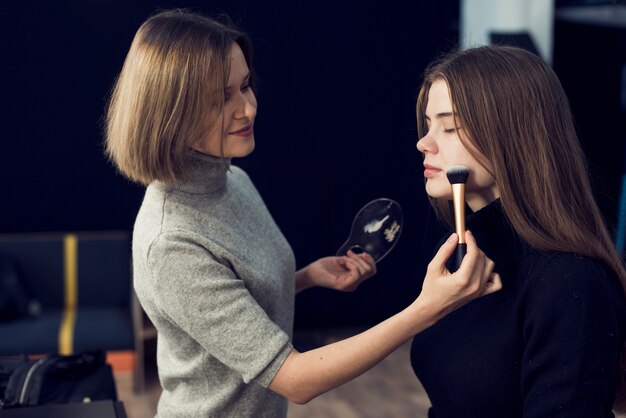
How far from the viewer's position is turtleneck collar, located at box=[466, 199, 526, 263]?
4.98 ft

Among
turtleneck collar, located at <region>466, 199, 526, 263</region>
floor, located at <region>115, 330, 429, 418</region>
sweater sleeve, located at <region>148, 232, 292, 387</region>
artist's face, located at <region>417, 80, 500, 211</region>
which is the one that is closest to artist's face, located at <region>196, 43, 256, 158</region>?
sweater sleeve, located at <region>148, 232, 292, 387</region>

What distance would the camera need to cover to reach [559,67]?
4527 millimetres

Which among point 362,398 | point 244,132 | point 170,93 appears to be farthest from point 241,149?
point 362,398

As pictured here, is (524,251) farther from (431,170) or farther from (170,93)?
(170,93)

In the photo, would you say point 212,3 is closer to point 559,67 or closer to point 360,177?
point 360,177

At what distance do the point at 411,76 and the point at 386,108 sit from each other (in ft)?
0.80

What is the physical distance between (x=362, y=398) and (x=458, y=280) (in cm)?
297

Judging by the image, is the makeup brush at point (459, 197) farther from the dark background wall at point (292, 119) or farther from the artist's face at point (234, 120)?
the dark background wall at point (292, 119)

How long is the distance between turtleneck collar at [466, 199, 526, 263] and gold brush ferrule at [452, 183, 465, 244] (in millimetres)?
102

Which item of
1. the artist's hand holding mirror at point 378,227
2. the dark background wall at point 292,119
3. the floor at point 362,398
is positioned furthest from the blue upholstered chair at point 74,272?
the artist's hand holding mirror at point 378,227

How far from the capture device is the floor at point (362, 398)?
404cm

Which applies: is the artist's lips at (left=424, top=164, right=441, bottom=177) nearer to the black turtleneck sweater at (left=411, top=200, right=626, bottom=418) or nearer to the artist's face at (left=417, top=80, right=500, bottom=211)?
the artist's face at (left=417, top=80, right=500, bottom=211)

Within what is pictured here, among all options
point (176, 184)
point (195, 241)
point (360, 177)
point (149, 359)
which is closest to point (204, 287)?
point (195, 241)

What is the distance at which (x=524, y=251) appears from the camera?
148 centimetres
